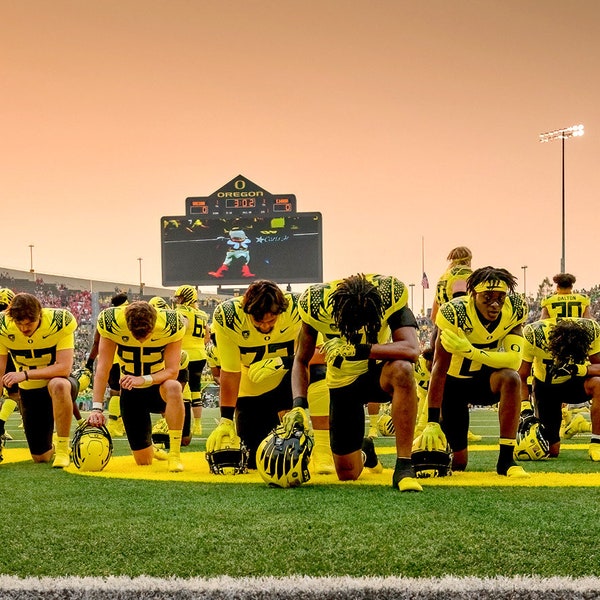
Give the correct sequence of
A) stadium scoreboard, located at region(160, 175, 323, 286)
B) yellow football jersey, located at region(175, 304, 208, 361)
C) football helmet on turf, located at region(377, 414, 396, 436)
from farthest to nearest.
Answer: stadium scoreboard, located at region(160, 175, 323, 286) < yellow football jersey, located at region(175, 304, 208, 361) < football helmet on turf, located at region(377, 414, 396, 436)

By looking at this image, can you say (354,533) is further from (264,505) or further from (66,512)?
(66,512)

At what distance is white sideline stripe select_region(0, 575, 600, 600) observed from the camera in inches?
122

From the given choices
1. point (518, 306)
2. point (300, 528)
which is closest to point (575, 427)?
point (518, 306)

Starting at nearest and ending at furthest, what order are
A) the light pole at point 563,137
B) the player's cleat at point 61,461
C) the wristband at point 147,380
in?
the wristband at point 147,380 < the player's cleat at point 61,461 < the light pole at point 563,137

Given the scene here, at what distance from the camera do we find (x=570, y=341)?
7520 mm

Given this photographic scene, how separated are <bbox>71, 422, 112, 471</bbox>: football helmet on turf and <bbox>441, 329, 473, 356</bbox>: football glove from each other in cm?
287

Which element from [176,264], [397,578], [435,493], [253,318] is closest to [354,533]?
[397,578]

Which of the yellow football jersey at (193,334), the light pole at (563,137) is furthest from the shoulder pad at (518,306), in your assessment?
the light pole at (563,137)

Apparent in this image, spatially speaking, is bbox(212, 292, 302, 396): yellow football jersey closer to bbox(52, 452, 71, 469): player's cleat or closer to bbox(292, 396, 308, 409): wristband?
bbox(292, 396, 308, 409): wristband

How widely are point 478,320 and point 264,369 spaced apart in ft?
5.29

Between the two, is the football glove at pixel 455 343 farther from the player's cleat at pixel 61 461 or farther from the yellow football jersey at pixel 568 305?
the yellow football jersey at pixel 568 305

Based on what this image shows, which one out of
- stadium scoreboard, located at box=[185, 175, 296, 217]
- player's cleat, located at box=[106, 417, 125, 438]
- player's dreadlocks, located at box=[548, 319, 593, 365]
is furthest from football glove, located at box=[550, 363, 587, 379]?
stadium scoreboard, located at box=[185, 175, 296, 217]

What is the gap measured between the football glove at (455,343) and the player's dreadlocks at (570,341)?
1.62 meters

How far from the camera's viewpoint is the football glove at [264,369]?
6.58m
